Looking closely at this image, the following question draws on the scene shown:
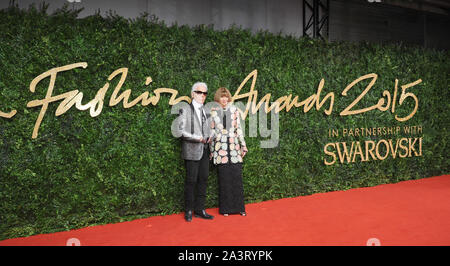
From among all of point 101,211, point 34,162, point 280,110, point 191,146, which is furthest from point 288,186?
point 34,162

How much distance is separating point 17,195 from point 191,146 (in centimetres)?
194

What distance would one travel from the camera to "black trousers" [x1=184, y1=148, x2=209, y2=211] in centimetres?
382

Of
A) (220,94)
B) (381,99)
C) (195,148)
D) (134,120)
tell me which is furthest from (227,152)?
(381,99)

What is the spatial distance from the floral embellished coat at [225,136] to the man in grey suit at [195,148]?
0.13 metres

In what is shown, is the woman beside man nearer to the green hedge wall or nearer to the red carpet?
the red carpet

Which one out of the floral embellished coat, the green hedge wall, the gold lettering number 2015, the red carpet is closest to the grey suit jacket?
the floral embellished coat

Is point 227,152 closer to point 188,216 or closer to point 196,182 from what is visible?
point 196,182

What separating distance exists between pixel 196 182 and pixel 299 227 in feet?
4.42

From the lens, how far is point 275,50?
16.1 feet

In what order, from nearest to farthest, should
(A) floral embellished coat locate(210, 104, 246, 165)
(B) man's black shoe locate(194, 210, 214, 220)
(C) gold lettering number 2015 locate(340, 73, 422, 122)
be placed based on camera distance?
(B) man's black shoe locate(194, 210, 214, 220)
(A) floral embellished coat locate(210, 104, 246, 165)
(C) gold lettering number 2015 locate(340, 73, 422, 122)

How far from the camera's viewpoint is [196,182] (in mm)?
3992

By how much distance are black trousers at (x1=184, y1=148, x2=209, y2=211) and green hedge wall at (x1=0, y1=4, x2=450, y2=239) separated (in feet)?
1.10
